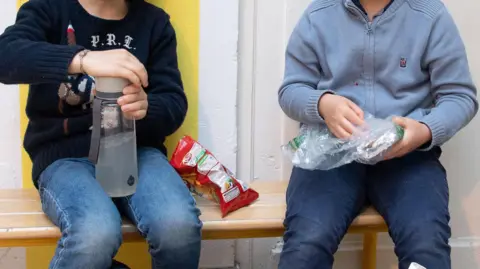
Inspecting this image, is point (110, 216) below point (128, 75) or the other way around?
below

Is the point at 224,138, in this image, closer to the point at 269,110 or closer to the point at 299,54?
the point at 269,110

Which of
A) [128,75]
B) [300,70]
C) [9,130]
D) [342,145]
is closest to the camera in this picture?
[128,75]

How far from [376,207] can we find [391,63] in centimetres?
27

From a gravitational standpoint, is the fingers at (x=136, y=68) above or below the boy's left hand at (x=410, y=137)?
above

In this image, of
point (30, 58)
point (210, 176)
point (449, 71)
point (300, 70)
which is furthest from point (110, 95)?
point (449, 71)

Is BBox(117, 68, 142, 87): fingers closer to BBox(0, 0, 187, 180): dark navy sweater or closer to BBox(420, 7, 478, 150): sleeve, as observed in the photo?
BBox(0, 0, 187, 180): dark navy sweater

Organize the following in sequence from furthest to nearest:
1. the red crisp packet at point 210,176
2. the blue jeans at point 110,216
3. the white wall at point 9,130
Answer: the white wall at point 9,130 < the red crisp packet at point 210,176 < the blue jeans at point 110,216

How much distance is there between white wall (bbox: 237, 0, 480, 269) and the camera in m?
1.45

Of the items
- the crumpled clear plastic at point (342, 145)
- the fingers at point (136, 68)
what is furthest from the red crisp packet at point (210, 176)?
the fingers at point (136, 68)

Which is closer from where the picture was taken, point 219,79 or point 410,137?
point 410,137

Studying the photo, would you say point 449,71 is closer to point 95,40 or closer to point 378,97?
point 378,97

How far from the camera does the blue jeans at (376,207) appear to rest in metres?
1.07

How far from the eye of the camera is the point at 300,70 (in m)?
1.27

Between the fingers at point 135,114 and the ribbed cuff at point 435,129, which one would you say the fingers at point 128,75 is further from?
the ribbed cuff at point 435,129
